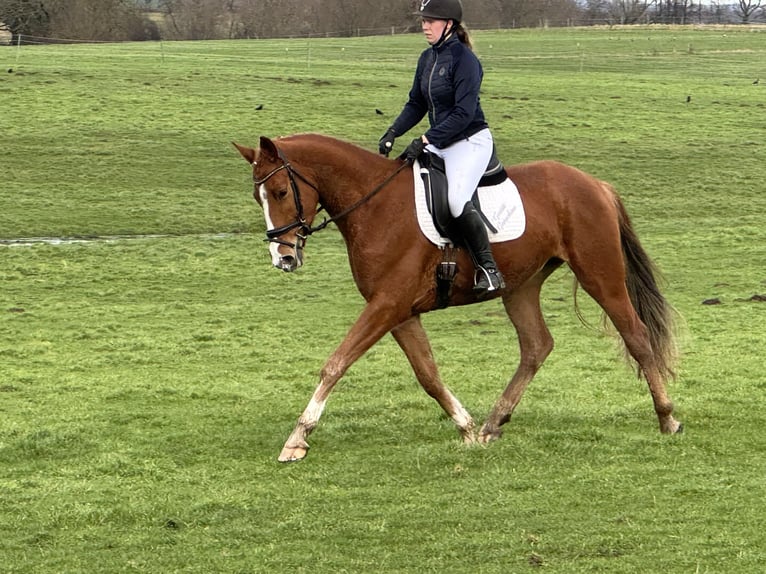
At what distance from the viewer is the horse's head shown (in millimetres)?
7922

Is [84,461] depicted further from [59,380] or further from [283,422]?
[59,380]

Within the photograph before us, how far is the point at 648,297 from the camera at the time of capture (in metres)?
9.45

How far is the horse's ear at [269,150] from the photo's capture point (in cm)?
779

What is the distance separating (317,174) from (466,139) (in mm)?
1144

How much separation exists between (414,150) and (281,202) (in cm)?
109

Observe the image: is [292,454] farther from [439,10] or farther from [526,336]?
[439,10]

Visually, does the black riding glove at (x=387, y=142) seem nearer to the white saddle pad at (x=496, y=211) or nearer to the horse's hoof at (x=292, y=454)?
the white saddle pad at (x=496, y=211)

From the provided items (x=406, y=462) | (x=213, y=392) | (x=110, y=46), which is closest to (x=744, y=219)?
(x=213, y=392)

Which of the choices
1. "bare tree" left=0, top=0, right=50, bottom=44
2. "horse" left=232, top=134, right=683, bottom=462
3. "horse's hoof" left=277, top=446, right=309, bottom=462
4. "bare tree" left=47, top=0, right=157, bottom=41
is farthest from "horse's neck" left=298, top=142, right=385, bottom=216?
"bare tree" left=47, top=0, right=157, bottom=41

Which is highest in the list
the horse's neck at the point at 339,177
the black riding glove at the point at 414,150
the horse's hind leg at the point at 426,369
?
the black riding glove at the point at 414,150

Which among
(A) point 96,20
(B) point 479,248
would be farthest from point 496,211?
(A) point 96,20

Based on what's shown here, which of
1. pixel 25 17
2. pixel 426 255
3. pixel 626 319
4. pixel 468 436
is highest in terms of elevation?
pixel 25 17

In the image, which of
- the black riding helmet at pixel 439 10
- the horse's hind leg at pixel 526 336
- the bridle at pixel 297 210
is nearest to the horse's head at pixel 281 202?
the bridle at pixel 297 210

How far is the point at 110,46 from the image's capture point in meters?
57.4
